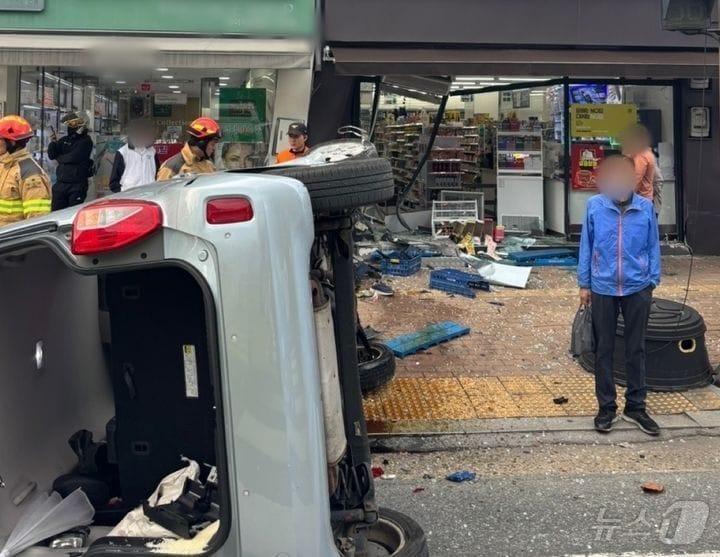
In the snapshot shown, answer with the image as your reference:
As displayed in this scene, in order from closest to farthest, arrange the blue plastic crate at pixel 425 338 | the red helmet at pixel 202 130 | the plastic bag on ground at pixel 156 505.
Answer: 1. the plastic bag on ground at pixel 156 505
2. the red helmet at pixel 202 130
3. the blue plastic crate at pixel 425 338

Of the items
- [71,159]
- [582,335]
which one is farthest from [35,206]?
[582,335]

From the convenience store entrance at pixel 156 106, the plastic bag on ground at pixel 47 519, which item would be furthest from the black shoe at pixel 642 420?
the convenience store entrance at pixel 156 106

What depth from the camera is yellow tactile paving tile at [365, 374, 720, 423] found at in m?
5.73

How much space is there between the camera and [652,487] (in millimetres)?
4516

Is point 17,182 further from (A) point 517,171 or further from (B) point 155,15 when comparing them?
(A) point 517,171

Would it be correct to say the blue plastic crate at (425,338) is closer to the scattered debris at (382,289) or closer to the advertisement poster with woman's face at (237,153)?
the scattered debris at (382,289)

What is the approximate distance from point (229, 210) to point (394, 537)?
1.59 m

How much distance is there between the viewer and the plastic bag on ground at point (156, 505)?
6.56ft

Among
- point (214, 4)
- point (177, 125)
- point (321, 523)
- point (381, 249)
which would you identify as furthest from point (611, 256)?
point (177, 125)

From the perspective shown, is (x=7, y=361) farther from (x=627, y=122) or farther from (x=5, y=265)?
(x=627, y=122)

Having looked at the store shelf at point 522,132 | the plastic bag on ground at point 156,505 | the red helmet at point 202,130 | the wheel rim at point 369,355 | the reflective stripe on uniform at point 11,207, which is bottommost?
the wheel rim at point 369,355

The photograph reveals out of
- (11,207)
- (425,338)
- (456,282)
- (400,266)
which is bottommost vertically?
(425,338)

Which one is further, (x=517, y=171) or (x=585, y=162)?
(x=517, y=171)

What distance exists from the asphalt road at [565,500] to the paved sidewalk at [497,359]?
585 mm
